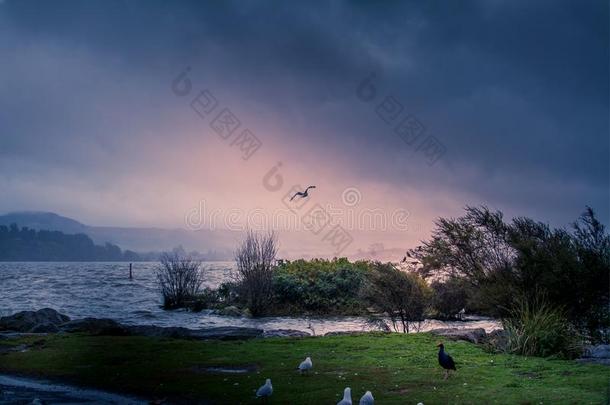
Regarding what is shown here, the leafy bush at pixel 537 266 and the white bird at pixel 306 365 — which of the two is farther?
the leafy bush at pixel 537 266

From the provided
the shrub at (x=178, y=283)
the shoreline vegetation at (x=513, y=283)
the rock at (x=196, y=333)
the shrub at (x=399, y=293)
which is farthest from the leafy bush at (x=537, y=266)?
the shrub at (x=178, y=283)

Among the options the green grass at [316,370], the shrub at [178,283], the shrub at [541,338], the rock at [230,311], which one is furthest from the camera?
the shrub at [178,283]

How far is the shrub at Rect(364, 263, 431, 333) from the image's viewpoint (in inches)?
1078

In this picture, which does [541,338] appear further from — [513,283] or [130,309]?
[130,309]

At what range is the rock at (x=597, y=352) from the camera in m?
17.0

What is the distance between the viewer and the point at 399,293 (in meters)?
27.5

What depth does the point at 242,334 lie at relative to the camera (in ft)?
73.3

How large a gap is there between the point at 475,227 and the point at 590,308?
4932 mm

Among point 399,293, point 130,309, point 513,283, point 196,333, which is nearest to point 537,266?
point 513,283

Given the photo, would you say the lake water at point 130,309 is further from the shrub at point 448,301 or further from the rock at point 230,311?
the shrub at point 448,301

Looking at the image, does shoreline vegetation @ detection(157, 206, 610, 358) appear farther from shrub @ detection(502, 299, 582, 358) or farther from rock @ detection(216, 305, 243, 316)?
rock @ detection(216, 305, 243, 316)

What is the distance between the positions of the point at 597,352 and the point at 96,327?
59.2 feet

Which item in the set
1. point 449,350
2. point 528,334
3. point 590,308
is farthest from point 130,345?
point 590,308

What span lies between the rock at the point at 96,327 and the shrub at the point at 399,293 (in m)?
11.8
